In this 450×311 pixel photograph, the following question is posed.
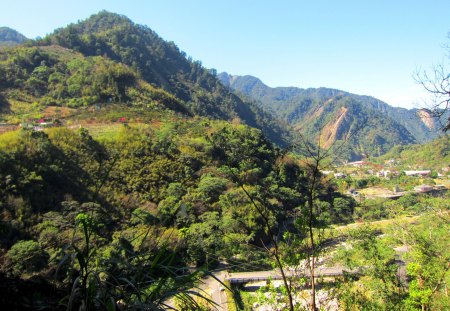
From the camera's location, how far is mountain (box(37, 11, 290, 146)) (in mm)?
56219

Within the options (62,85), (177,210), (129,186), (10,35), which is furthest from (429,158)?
(10,35)

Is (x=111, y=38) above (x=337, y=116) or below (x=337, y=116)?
above

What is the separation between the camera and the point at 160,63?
74188mm

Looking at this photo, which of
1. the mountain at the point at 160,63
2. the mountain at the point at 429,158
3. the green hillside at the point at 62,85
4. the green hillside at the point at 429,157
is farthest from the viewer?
the green hillside at the point at 429,157

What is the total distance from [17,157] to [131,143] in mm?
7507

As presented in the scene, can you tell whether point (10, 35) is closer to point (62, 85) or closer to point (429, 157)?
point (62, 85)

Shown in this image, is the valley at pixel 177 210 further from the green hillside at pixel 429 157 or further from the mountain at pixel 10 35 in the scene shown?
the mountain at pixel 10 35

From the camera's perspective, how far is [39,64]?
41094 millimetres

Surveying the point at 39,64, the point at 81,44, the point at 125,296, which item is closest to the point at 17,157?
the point at 125,296

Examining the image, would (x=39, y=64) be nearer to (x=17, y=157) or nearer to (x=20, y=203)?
(x=17, y=157)

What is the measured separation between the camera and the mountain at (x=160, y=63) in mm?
56219

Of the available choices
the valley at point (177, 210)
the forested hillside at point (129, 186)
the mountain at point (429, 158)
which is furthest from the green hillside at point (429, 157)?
the forested hillside at point (129, 186)

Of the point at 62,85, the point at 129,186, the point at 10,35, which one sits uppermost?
the point at 10,35

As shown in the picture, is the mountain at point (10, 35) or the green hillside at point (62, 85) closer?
the green hillside at point (62, 85)
